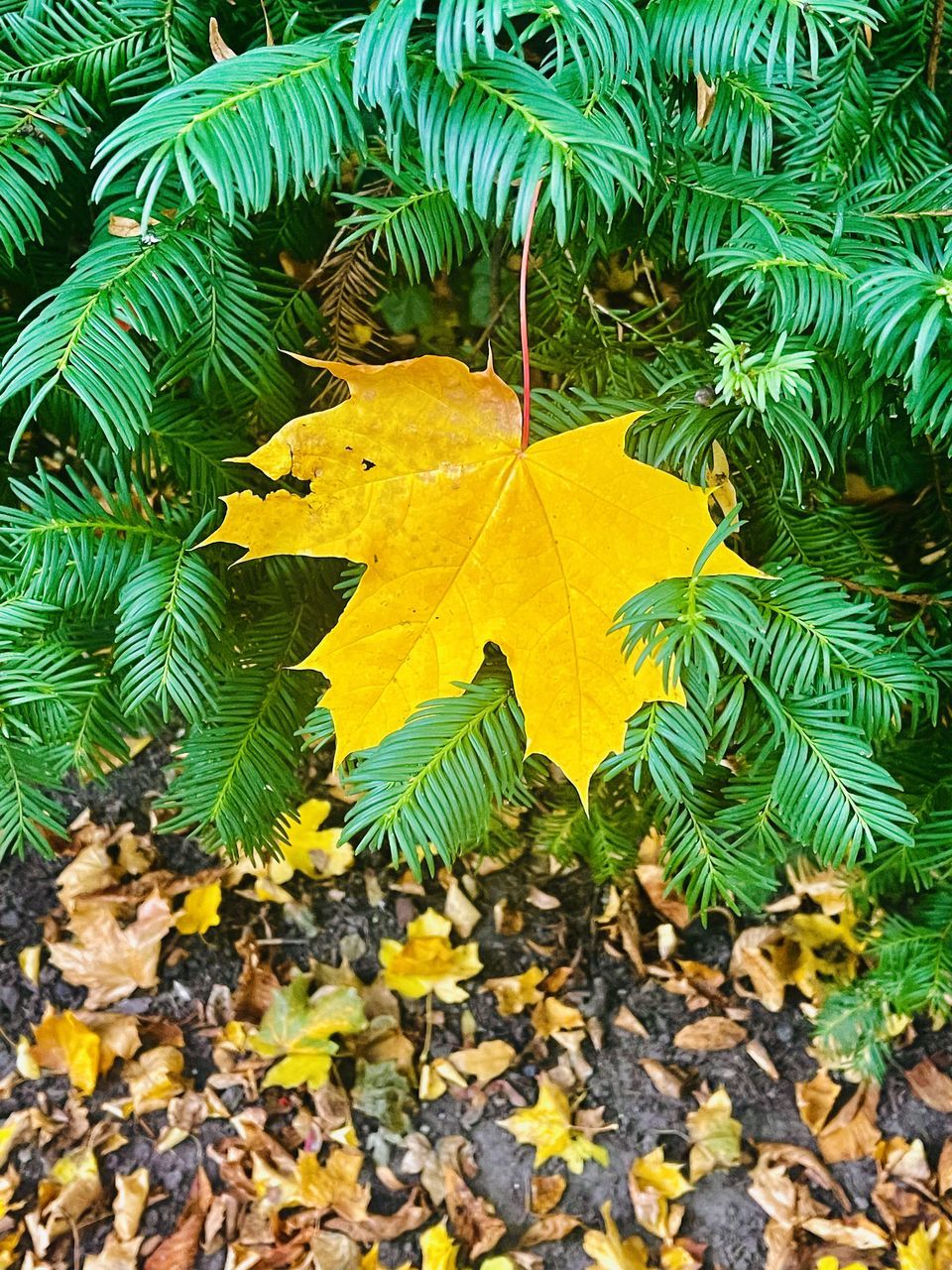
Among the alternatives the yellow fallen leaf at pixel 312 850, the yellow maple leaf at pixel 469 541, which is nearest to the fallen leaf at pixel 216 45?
the yellow maple leaf at pixel 469 541

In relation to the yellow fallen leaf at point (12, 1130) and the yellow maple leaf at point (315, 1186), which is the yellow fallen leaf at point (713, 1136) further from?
the yellow fallen leaf at point (12, 1130)

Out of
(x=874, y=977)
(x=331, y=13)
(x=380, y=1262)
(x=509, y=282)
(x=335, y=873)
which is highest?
(x=331, y=13)

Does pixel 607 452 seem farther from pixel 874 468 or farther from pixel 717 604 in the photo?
pixel 874 468

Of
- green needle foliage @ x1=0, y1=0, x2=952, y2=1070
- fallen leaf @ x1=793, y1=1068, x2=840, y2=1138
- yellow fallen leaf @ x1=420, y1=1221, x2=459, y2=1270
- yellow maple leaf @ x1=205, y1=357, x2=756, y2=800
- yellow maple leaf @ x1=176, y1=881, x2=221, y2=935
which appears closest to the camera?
green needle foliage @ x1=0, y1=0, x2=952, y2=1070

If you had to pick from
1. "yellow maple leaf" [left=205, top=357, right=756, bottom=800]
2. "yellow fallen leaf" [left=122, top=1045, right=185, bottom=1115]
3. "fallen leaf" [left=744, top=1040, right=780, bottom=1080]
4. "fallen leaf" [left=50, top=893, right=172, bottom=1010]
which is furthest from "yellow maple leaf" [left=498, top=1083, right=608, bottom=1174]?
"yellow maple leaf" [left=205, top=357, right=756, bottom=800]

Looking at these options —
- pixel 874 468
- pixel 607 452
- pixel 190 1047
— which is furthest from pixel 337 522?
pixel 190 1047

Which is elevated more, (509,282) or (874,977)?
(509,282)

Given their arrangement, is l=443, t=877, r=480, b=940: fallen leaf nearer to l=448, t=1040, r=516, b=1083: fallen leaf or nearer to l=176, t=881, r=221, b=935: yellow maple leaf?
l=448, t=1040, r=516, b=1083: fallen leaf
